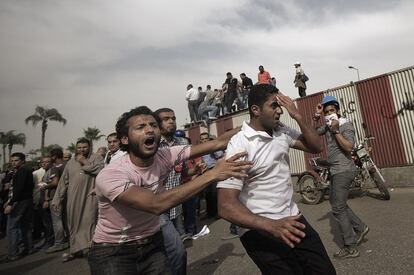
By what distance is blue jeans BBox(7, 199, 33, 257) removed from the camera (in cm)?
787

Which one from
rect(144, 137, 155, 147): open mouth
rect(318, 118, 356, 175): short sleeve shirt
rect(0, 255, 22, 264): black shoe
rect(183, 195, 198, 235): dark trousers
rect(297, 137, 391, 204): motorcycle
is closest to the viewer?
rect(144, 137, 155, 147): open mouth

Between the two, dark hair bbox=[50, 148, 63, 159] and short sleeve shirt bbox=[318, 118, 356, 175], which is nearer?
short sleeve shirt bbox=[318, 118, 356, 175]

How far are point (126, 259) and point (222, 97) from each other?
1434 centimetres

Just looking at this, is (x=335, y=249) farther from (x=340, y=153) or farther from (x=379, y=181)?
(x=379, y=181)

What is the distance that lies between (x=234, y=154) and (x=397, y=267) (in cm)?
298

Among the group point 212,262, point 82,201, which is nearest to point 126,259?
point 212,262

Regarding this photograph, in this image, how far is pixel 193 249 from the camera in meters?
6.59

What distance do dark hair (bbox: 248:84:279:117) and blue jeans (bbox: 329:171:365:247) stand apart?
250 centimetres

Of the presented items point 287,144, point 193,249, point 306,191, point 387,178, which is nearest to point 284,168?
point 287,144

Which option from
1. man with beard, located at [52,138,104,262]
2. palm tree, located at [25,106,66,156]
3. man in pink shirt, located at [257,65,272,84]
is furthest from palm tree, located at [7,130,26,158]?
man with beard, located at [52,138,104,262]

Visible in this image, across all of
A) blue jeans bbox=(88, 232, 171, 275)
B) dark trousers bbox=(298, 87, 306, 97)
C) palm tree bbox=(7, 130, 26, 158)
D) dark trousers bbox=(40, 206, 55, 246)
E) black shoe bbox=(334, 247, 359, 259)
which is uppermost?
palm tree bbox=(7, 130, 26, 158)

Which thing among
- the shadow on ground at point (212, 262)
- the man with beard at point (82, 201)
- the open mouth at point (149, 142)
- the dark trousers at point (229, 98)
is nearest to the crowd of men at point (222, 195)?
the open mouth at point (149, 142)

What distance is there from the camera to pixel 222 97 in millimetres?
16656

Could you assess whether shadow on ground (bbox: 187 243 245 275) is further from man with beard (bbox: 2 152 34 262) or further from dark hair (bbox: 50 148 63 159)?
dark hair (bbox: 50 148 63 159)
